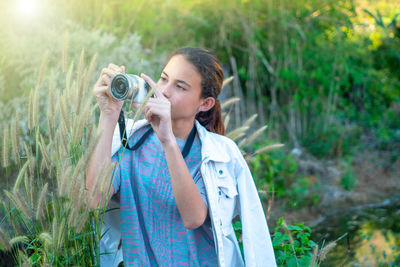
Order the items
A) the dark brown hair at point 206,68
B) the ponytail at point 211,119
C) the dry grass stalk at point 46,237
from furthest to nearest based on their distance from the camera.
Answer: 1. the ponytail at point 211,119
2. the dark brown hair at point 206,68
3. the dry grass stalk at point 46,237

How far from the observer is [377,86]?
6.11m

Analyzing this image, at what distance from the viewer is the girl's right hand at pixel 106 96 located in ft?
5.90

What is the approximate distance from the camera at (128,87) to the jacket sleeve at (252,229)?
0.59 meters

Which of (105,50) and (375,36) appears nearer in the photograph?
(105,50)

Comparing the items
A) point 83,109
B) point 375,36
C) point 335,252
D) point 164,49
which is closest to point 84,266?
point 83,109

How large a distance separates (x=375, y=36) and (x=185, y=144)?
20.1ft

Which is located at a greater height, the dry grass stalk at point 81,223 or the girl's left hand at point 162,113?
the girl's left hand at point 162,113

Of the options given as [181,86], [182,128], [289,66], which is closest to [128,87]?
[181,86]

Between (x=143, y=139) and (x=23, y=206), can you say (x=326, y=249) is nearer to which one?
(x=143, y=139)

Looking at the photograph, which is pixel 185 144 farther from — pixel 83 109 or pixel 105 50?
pixel 105 50

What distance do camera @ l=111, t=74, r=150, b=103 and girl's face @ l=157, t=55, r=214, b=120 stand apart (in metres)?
0.16

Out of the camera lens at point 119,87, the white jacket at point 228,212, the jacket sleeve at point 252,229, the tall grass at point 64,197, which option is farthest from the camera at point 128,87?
the jacket sleeve at point 252,229

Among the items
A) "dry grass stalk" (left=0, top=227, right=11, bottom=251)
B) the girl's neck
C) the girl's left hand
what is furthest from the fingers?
"dry grass stalk" (left=0, top=227, right=11, bottom=251)

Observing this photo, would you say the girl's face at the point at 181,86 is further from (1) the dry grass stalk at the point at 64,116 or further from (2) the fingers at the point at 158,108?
(1) the dry grass stalk at the point at 64,116
